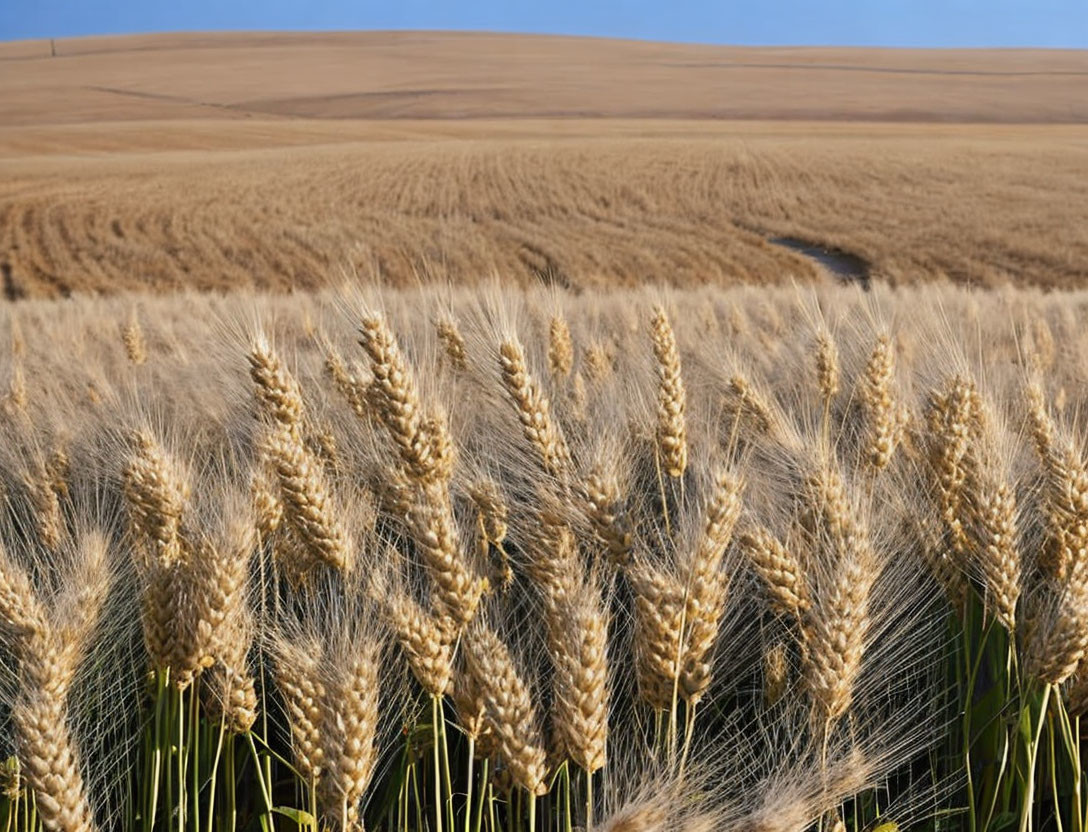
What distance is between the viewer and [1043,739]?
209 cm

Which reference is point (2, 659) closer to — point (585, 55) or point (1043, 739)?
point (1043, 739)

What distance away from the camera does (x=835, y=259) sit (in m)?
19.7

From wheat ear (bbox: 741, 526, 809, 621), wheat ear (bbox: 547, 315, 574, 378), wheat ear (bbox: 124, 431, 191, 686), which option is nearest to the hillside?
wheat ear (bbox: 547, 315, 574, 378)

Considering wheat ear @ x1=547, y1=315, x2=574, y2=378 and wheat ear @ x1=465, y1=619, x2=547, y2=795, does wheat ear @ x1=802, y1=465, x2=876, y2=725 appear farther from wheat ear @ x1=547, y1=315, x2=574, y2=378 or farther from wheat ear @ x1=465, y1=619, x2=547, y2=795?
wheat ear @ x1=547, y1=315, x2=574, y2=378

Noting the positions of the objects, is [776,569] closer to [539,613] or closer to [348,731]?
[539,613]

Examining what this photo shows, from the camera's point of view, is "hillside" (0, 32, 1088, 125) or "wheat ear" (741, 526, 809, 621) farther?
"hillside" (0, 32, 1088, 125)

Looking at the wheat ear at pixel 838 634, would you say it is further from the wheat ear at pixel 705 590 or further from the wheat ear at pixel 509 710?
the wheat ear at pixel 509 710

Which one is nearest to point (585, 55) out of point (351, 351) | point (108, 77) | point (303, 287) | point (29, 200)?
point (108, 77)

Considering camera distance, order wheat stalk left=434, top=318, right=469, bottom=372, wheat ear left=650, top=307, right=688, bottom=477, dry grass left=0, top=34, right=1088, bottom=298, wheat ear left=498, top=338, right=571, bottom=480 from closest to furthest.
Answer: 1. wheat ear left=498, top=338, right=571, bottom=480
2. wheat ear left=650, top=307, right=688, bottom=477
3. wheat stalk left=434, top=318, right=469, bottom=372
4. dry grass left=0, top=34, right=1088, bottom=298

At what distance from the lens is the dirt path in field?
17969 millimetres

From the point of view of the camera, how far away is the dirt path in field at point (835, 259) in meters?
18.0

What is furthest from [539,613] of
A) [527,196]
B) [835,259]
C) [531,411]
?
[527,196]

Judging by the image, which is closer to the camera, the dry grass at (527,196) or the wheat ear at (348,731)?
the wheat ear at (348,731)

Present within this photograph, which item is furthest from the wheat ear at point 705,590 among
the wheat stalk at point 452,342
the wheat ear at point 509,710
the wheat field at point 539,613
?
the wheat stalk at point 452,342
